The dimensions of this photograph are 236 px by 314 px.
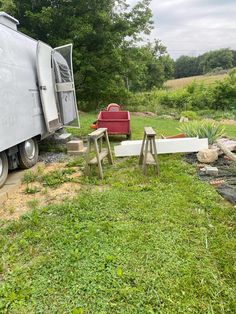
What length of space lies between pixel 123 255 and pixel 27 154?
3.51 metres

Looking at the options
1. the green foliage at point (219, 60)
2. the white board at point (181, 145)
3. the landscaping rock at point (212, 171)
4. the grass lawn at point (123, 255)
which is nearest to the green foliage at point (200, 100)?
the white board at point (181, 145)

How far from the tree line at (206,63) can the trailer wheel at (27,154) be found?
45.6 metres

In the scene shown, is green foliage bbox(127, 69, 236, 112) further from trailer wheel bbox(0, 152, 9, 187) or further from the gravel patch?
trailer wheel bbox(0, 152, 9, 187)

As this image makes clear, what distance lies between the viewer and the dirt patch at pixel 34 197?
11.8 feet

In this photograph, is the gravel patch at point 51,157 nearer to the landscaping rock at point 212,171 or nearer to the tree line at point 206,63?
the landscaping rock at point 212,171

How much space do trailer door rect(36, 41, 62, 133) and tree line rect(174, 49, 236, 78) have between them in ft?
146

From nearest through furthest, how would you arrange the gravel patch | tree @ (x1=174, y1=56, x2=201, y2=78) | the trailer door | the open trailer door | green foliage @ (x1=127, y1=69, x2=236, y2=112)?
the trailer door
the gravel patch
the open trailer door
green foliage @ (x1=127, y1=69, x2=236, y2=112)
tree @ (x1=174, y1=56, x2=201, y2=78)

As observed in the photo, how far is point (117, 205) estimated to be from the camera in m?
3.53

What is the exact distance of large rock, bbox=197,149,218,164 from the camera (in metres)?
5.22

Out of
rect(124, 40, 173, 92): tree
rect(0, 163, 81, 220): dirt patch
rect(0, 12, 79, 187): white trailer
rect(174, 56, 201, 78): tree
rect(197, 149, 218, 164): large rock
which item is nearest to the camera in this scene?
rect(0, 163, 81, 220): dirt patch

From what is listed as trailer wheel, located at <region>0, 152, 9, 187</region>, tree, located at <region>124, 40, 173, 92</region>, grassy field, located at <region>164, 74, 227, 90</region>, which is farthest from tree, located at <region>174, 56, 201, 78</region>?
trailer wheel, located at <region>0, 152, 9, 187</region>

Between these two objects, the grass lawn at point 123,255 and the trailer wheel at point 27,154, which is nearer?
the grass lawn at point 123,255

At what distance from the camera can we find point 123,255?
249 cm

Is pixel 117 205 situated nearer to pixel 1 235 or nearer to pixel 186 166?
pixel 1 235
